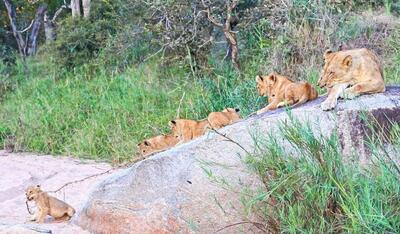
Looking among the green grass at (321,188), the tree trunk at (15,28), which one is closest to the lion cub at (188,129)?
the green grass at (321,188)

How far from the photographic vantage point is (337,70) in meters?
6.16

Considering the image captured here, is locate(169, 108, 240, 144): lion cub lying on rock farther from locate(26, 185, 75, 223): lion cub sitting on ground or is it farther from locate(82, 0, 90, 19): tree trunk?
locate(82, 0, 90, 19): tree trunk

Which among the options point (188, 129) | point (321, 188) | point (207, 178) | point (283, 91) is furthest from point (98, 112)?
point (321, 188)

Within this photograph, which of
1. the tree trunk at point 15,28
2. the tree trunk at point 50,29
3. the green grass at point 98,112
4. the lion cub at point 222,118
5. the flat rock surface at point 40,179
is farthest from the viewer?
the tree trunk at point 50,29

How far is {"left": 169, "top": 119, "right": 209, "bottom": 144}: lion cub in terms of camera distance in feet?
28.9

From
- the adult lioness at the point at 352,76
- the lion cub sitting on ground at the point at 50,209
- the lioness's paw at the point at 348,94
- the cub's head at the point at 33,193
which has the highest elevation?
the adult lioness at the point at 352,76

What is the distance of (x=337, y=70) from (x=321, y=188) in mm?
1555

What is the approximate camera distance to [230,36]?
1309cm

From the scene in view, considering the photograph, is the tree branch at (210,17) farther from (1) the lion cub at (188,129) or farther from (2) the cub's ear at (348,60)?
(2) the cub's ear at (348,60)

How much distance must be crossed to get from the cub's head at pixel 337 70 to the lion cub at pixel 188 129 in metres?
2.66

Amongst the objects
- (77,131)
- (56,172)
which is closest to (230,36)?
(77,131)

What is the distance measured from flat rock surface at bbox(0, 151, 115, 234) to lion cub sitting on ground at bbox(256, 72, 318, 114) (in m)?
2.27

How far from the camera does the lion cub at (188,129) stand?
8820mm

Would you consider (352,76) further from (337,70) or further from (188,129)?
(188,129)
